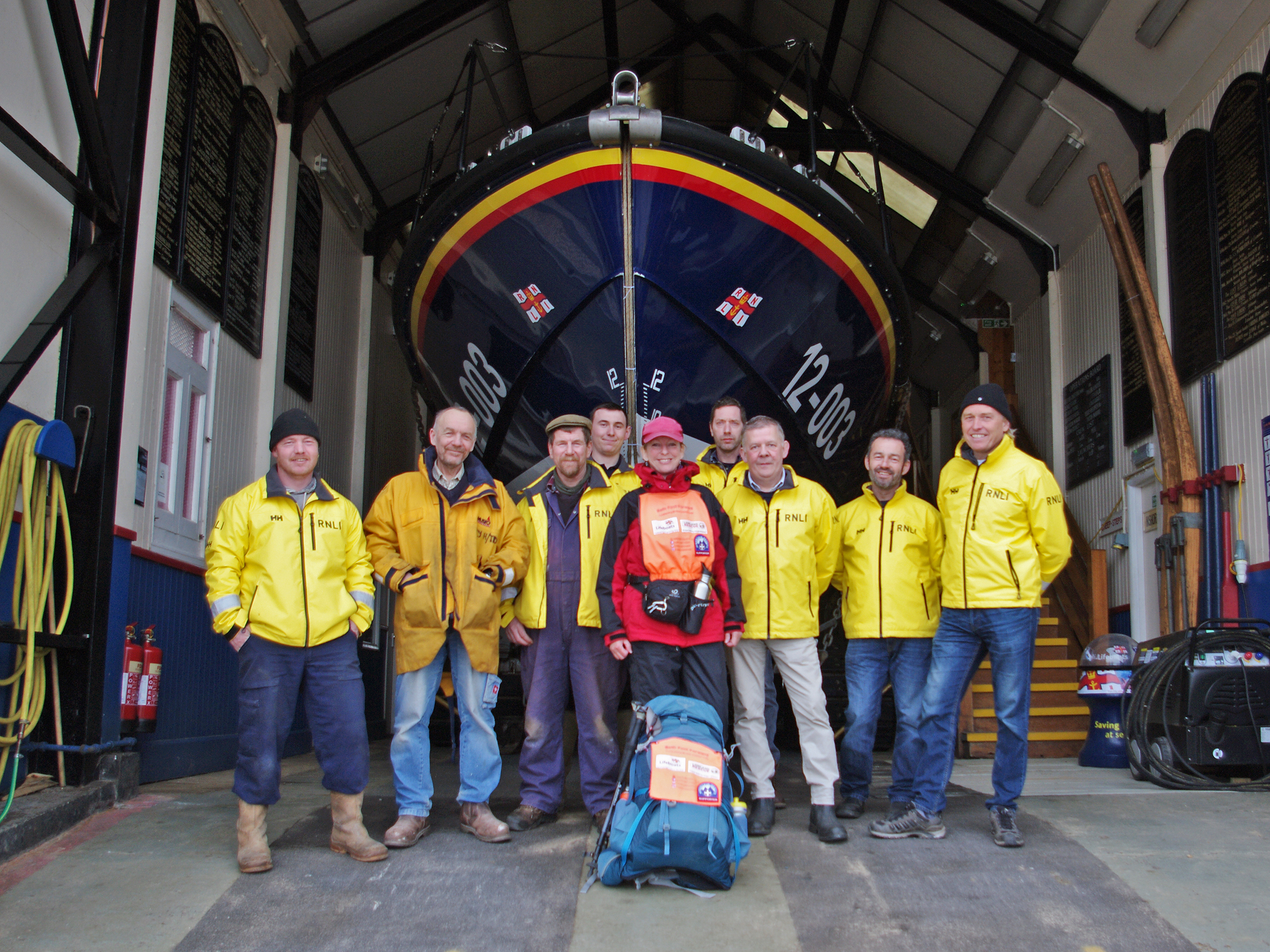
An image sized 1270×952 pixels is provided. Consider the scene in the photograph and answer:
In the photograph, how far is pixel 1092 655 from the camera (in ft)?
15.2

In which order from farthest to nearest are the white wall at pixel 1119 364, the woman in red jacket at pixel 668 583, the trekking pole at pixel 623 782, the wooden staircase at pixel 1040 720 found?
the wooden staircase at pixel 1040 720 < the white wall at pixel 1119 364 < the woman in red jacket at pixel 668 583 < the trekking pole at pixel 623 782

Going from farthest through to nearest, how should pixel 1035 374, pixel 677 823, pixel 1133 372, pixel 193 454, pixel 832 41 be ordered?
pixel 1035 374 → pixel 832 41 → pixel 1133 372 → pixel 193 454 → pixel 677 823

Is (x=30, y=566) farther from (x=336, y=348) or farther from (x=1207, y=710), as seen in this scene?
(x=1207, y=710)

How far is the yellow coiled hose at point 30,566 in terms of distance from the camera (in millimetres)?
2900

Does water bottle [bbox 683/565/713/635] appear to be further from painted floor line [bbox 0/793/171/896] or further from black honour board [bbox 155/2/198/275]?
black honour board [bbox 155/2/198/275]

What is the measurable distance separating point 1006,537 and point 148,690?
10.1ft

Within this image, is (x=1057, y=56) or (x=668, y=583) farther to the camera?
(x=1057, y=56)

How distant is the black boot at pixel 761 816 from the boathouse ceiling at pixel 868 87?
3.17m

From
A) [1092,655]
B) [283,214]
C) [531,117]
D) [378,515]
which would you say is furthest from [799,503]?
[531,117]

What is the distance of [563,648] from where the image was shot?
10.5 feet

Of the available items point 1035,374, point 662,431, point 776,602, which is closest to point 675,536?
point 662,431

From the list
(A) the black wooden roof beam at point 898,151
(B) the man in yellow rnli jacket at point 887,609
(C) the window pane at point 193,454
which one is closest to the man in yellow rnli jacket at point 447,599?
(B) the man in yellow rnli jacket at point 887,609

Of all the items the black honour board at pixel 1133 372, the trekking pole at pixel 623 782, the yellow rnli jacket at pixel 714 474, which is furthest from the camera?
the black honour board at pixel 1133 372

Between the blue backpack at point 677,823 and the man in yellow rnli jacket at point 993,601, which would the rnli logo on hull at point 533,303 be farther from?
the blue backpack at point 677,823
